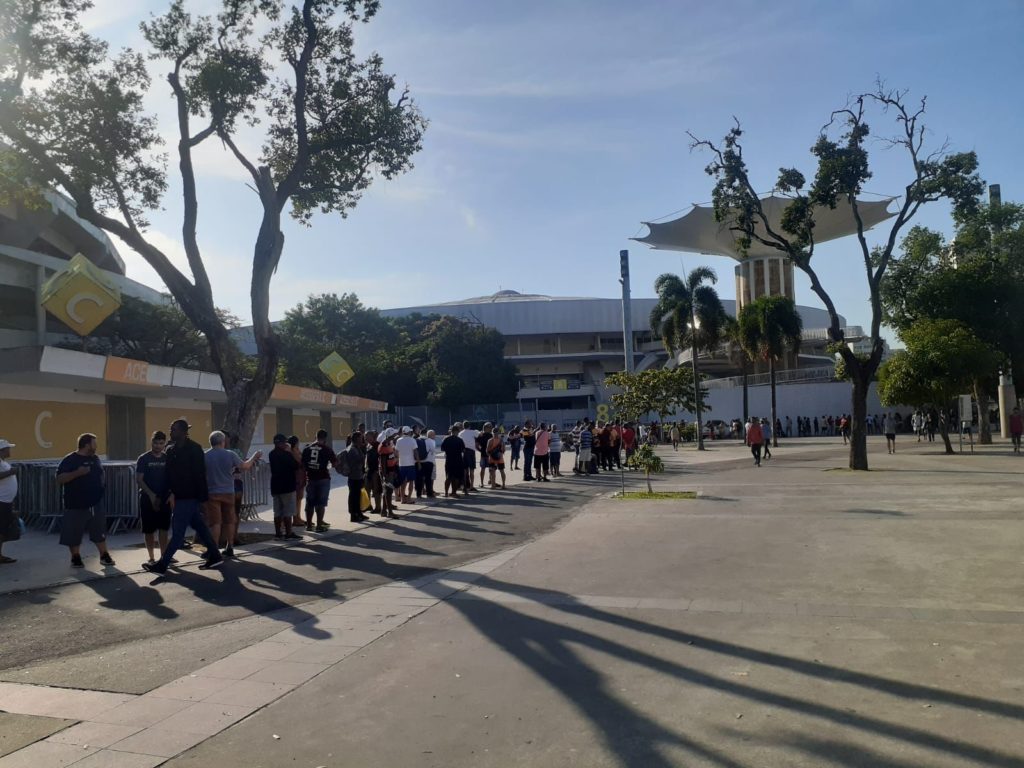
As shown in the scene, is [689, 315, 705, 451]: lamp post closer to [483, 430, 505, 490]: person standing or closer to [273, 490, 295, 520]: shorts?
[483, 430, 505, 490]: person standing

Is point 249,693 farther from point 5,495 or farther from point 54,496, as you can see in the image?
point 54,496

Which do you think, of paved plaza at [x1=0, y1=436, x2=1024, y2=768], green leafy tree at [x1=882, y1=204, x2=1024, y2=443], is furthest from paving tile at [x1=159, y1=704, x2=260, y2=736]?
green leafy tree at [x1=882, y1=204, x2=1024, y2=443]

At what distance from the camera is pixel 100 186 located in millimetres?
14453

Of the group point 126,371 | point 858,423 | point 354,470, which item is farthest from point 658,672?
point 858,423

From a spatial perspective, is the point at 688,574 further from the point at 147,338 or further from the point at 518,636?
the point at 147,338

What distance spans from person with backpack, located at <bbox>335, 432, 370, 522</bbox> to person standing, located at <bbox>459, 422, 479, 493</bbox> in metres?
4.61

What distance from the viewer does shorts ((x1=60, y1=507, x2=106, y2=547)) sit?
10.0m

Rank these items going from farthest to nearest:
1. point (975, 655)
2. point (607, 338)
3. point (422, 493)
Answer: point (607, 338) < point (422, 493) < point (975, 655)

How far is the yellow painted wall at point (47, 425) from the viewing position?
680 inches

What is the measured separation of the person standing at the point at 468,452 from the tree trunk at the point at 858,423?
10.6m

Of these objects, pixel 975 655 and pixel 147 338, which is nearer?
pixel 975 655

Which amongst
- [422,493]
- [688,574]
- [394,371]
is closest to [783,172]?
[422,493]

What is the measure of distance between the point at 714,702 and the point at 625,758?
98cm

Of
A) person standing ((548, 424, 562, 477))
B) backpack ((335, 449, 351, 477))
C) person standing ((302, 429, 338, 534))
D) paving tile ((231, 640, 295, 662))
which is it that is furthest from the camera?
person standing ((548, 424, 562, 477))
